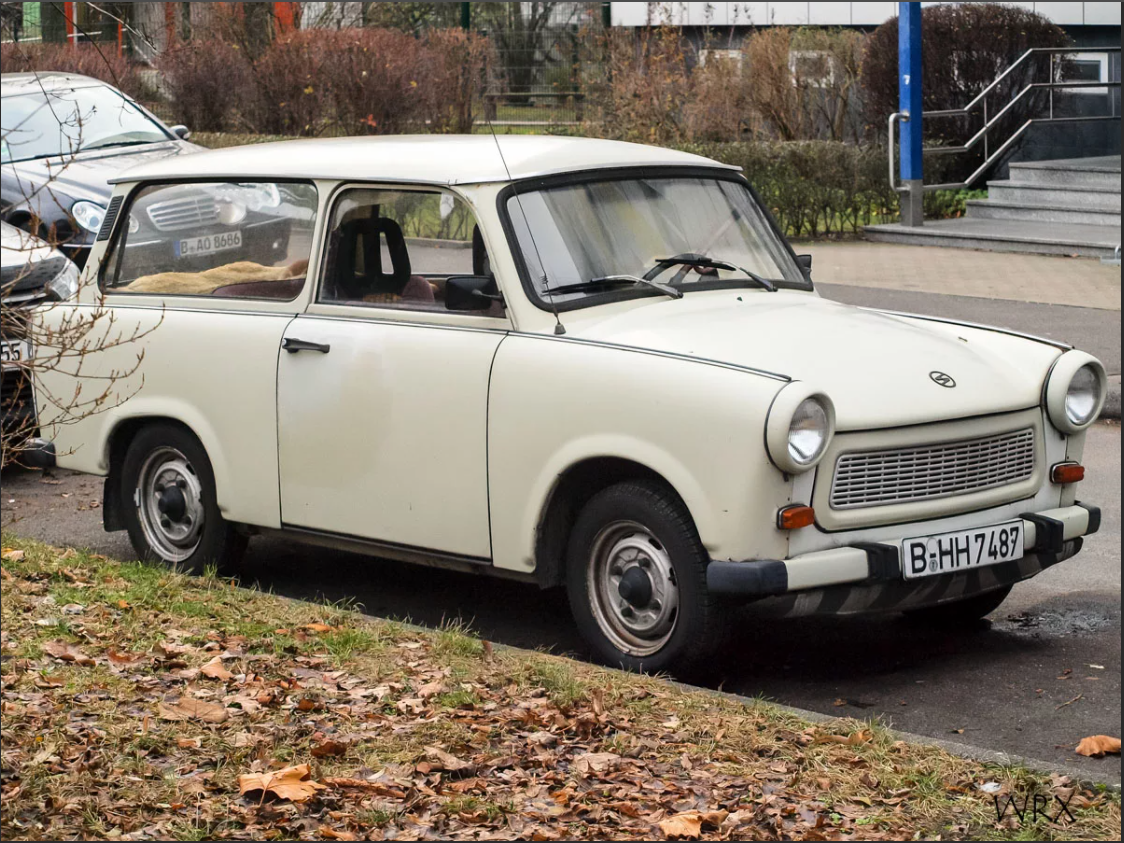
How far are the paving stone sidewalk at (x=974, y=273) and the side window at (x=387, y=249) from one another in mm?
8751

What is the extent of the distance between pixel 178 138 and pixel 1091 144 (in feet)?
42.6

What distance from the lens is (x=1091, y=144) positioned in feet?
71.8

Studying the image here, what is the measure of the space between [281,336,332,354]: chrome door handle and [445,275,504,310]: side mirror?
0.59m

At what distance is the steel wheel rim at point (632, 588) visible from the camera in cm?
539

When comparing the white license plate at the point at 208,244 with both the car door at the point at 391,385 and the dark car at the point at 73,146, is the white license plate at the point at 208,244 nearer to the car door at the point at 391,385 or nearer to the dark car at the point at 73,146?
the car door at the point at 391,385

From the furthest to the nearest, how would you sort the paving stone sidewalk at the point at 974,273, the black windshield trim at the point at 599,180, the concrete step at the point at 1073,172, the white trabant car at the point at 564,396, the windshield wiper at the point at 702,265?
the concrete step at the point at 1073,172, the paving stone sidewalk at the point at 974,273, the windshield wiper at the point at 702,265, the black windshield trim at the point at 599,180, the white trabant car at the point at 564,396

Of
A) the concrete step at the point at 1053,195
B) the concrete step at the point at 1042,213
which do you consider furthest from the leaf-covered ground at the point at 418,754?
the concrete step at the point at 1053,195

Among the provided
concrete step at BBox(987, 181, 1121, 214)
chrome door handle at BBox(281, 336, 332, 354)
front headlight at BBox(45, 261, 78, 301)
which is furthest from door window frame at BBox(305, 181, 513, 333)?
concrete step at BBox(987, 181, 1121, 214)

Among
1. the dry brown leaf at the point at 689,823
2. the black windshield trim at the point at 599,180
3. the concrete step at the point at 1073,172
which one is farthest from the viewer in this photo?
the concrete step at the point at 1073,172

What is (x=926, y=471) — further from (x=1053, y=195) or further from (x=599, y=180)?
(x=1053, y=195)

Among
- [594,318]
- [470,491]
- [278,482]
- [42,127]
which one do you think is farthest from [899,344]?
[42,127]

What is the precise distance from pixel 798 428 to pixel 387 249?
207cm

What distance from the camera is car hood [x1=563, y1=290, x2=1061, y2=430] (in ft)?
17.3

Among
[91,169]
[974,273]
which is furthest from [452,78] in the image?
[91,169]
